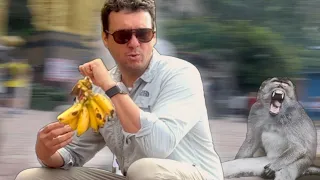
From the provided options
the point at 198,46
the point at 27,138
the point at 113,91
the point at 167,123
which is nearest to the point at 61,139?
the point at 113,91

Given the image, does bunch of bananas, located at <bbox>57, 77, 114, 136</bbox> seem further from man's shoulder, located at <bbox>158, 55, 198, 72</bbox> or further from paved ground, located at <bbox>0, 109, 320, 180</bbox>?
paved ground, located at <bbox>0, 109, 320, 180</bbox>

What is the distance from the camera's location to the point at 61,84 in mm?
4699

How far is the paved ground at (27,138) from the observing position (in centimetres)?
457

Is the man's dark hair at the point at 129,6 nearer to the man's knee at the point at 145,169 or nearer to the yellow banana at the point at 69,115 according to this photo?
the yellow banana at the point at 69,115

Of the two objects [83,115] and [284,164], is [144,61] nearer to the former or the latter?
[83,115]

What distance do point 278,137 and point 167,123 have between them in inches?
74.0

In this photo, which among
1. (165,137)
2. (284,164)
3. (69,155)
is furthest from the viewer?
(284,164)

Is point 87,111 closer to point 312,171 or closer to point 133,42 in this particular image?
point 133,42

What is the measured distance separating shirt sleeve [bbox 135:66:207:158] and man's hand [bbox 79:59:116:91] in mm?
170

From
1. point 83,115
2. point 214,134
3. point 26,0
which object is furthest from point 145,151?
point 26,0

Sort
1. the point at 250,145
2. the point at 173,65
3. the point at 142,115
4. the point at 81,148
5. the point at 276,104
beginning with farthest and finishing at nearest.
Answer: the point at 250,145 < the point at 276,104 < the point at 81,148 < the point at 173,65 < the point at 142,115

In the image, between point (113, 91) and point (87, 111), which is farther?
point (87, 111)

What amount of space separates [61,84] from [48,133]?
6.38 ft

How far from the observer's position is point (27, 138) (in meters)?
4.85
